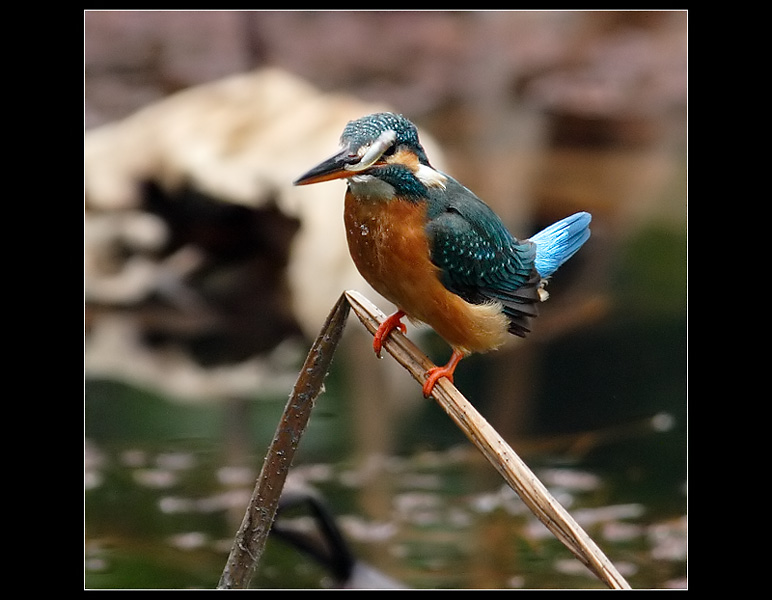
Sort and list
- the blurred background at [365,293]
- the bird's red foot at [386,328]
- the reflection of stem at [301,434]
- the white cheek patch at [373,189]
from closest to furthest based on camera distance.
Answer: the reflection of stem at [301,434] < the white cheek patch at [373,189] < the bird's red foot at [386,328] < the blurred background at [365,293]

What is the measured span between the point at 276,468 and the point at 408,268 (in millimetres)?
462

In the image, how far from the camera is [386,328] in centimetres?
194

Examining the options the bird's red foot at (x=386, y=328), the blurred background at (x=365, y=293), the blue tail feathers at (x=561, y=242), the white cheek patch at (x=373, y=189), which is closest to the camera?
the white cheek patch at (x=373, y=189)

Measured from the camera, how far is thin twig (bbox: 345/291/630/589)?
1.47 meters

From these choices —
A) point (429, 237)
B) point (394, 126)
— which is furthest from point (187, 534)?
point (394, 126)

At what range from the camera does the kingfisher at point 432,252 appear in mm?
1805

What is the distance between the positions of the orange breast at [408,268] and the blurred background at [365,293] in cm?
48

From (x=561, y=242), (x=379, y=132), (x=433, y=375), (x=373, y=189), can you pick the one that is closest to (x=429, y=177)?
(x=373, y=189)

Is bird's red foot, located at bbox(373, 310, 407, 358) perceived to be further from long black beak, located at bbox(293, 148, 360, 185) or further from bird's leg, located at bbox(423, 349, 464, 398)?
long black beak, located at bbox(293, 148, 360, 185)

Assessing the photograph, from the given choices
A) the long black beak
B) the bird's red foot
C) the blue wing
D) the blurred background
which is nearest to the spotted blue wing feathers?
the blue wing

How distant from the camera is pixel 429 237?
1.87 meters

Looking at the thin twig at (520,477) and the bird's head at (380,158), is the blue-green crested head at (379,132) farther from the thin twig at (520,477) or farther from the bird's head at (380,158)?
the thin twig at (520,477)

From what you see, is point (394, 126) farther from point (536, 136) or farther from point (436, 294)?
point (536, 136)

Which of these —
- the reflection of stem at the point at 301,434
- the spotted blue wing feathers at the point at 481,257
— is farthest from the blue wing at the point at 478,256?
the reflection of stem at the point at 301,434
